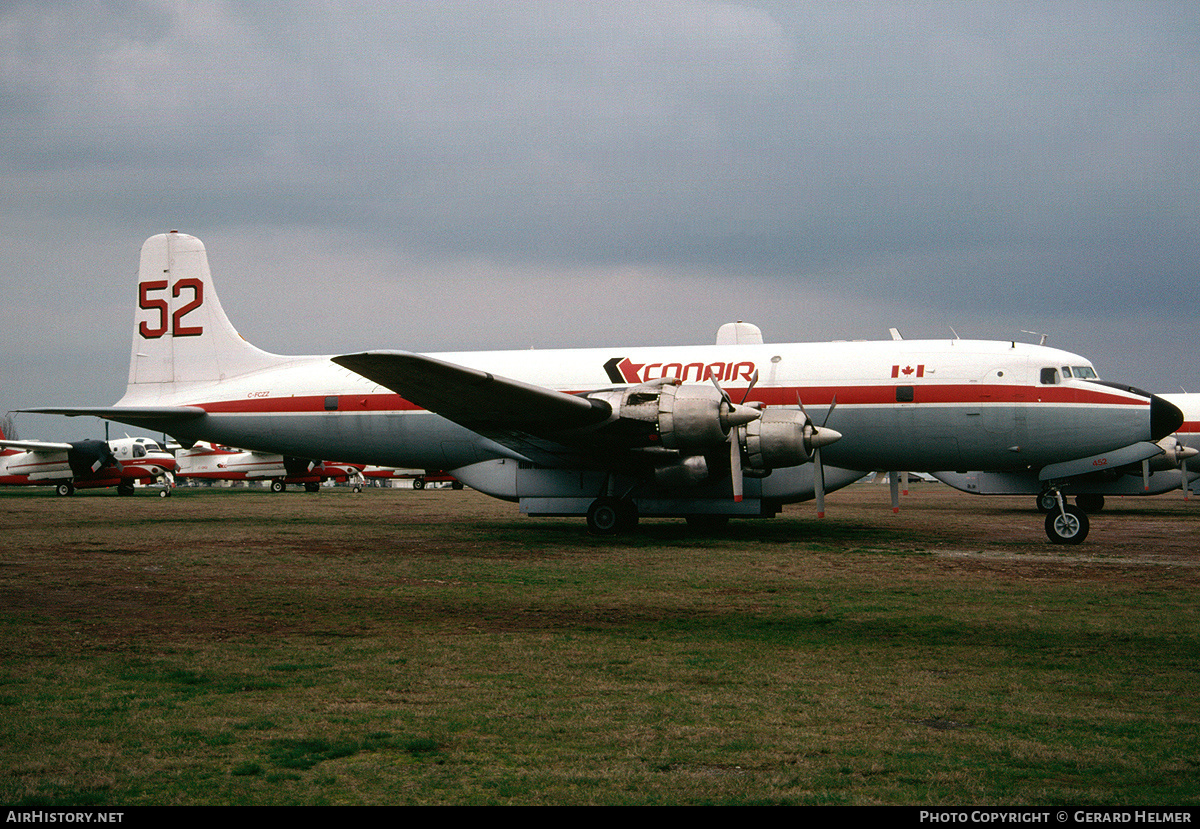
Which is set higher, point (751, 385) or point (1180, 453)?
point (751, 385)

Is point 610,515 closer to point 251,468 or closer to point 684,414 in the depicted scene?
point 684,414

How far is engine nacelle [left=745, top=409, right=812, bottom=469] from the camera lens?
1562cm

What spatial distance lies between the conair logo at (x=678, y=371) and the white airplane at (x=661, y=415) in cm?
4

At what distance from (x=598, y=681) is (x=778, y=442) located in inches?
393

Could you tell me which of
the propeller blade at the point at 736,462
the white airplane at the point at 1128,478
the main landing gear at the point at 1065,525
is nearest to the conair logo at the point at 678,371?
the propeller blade at the point at 736,462

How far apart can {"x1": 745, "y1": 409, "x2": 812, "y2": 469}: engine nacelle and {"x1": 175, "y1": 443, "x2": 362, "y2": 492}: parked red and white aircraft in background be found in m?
32.3

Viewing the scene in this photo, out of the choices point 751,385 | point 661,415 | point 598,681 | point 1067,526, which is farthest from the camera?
point 751,385

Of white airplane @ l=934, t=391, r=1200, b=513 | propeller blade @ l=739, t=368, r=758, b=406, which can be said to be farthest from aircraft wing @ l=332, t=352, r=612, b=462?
white airplane @ l=934, t=391, r=1200, b=513

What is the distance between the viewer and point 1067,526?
52.9 feet

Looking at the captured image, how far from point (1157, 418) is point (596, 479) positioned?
10.3 m

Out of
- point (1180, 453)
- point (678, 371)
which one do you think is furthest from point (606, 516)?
point (1180, 453)

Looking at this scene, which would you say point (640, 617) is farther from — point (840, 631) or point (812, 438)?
point (812, 438)

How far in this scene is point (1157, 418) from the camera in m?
16.4

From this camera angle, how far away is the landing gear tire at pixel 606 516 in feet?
57.3
